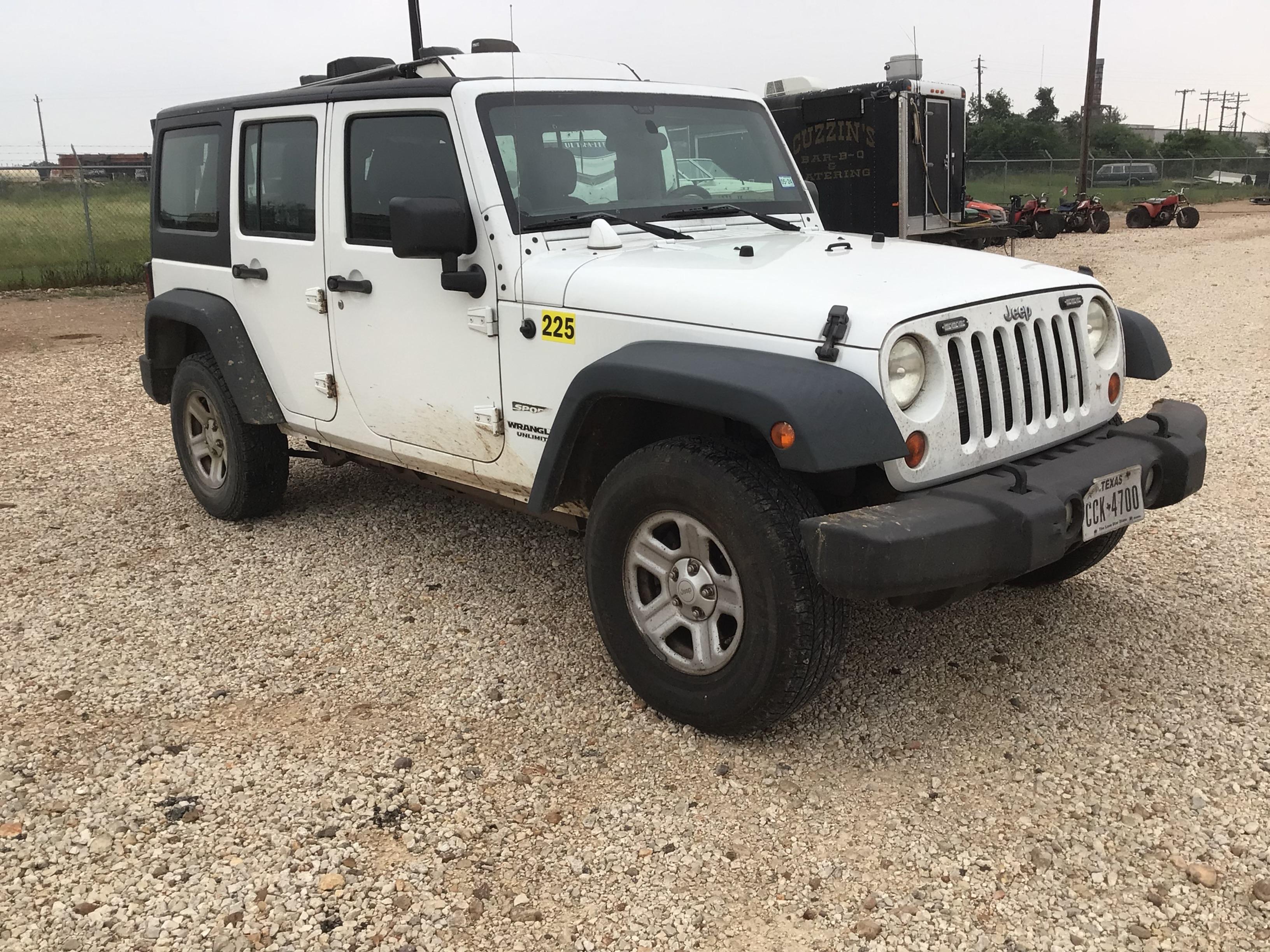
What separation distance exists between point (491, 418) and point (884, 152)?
12101 mm

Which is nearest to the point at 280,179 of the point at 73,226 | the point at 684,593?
the point at 684,593

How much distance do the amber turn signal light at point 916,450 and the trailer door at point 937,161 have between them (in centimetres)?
1323

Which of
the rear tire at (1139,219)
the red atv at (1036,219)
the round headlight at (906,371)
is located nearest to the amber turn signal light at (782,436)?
the round headlight at (906,371)

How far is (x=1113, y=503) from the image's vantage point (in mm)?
3238

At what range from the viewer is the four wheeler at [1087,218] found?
965 inches

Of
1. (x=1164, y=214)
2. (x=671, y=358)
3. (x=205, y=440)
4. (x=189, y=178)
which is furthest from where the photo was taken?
(x=1164, y=214)

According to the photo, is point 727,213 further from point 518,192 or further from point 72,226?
point 72,226

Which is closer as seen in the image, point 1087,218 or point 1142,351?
point 1142,351

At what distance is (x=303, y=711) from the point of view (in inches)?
146

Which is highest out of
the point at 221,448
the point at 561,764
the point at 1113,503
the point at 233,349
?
the point at 233,349

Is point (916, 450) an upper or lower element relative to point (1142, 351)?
lower

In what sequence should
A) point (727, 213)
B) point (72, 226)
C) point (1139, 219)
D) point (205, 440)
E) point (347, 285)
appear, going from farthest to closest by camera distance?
1. point (1139, 219)
2. point (72, 226)
3. point (205, 440)
4. point (347, 285)
5. point (727, 213)

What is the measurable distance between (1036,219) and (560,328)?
2207 cm

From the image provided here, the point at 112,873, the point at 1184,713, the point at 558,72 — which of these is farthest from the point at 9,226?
the point at 1184,713
